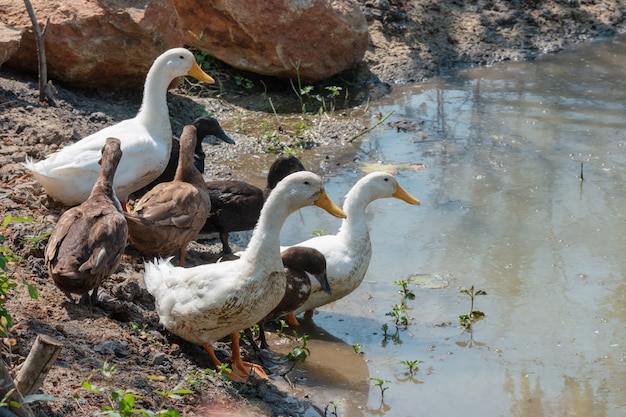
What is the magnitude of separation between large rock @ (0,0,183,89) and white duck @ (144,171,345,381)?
14.4ft

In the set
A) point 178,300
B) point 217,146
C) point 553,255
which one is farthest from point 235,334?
point 217,146

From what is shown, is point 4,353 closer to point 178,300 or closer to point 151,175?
point 178,300

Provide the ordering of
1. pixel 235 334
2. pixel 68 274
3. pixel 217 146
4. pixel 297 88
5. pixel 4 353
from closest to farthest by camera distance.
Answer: pixel 4 353, pixel 68 274, pixel 235 334, pixel 217 146, pixel 297 88

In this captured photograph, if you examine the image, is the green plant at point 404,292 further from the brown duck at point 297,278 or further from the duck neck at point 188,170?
the duck neck at point 188,170

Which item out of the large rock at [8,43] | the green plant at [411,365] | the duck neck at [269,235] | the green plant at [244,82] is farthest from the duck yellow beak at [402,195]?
the green plant at [244,82]

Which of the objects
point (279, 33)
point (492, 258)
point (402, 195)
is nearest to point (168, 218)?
point (402, 195)

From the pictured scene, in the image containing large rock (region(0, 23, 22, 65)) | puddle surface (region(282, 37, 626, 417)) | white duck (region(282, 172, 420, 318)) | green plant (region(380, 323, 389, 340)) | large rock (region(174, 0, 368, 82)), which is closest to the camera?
puddle surface (region(282, 37, 626, 417))

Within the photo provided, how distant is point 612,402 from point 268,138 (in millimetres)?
5016

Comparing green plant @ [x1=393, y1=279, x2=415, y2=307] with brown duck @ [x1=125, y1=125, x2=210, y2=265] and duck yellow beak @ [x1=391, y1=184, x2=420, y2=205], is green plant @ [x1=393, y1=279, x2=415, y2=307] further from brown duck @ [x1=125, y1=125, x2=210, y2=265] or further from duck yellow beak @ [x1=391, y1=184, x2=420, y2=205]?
brown duck @ [x1=125, y1=125, x2=210, y2=265]

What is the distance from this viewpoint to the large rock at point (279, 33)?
1077cm

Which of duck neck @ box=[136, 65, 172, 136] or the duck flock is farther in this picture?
duck neck @ box=[136, 65, 172, 136]

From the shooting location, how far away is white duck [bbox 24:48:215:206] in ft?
21.3

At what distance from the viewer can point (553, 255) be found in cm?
736

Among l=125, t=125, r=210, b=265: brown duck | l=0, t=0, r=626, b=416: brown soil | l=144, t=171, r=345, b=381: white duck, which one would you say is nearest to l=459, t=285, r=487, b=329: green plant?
l=0, t=0, r=626, b=416: brown soil
